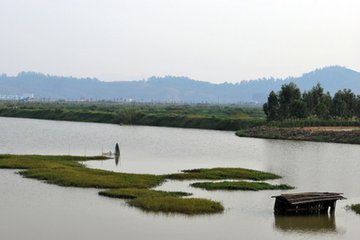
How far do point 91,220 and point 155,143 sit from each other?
46.5 metres

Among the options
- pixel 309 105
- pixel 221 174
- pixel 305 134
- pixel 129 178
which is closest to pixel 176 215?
pixel 129 178

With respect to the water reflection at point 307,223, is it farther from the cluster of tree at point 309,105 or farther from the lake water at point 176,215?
the cluster of tree at point 309,105

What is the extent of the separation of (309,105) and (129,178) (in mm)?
73342

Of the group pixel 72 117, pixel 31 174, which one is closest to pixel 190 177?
pixel 31 174

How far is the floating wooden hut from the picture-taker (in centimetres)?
3222

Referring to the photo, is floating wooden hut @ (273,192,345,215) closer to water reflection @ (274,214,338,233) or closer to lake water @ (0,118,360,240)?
water reflection @ (274,214,338,233)

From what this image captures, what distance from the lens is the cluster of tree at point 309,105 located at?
106194 millimetres

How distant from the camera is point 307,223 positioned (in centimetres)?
3116

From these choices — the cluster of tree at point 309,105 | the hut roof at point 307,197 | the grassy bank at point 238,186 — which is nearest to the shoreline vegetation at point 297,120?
the cluster of tree at point 309,105

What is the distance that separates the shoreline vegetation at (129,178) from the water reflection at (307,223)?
3.96m

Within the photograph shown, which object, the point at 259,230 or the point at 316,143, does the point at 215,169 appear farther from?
the point at 316,143

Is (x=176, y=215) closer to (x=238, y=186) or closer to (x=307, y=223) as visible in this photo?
(x=307, y=223)

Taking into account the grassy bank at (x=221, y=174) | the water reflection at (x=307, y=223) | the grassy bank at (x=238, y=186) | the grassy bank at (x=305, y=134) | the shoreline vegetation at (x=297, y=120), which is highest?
the shoreline vegetation at (x=297, y=120)

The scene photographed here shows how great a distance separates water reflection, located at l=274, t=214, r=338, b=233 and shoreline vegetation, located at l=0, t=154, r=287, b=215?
3963mm
